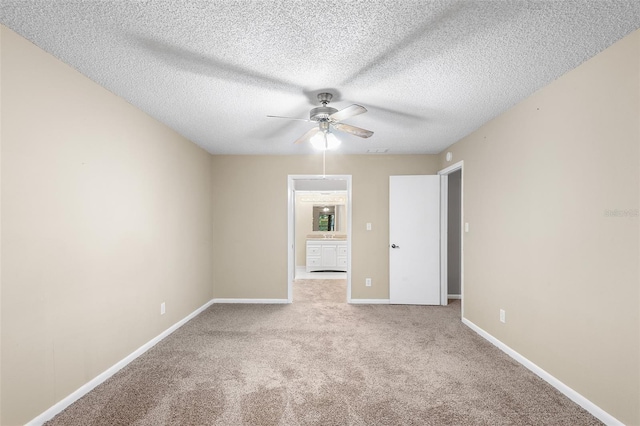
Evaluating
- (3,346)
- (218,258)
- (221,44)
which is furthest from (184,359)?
(221,44)

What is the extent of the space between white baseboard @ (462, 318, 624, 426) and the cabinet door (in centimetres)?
475

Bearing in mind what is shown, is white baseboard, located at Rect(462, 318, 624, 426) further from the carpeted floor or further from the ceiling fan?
the ceiling fan

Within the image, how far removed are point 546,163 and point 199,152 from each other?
158 inches

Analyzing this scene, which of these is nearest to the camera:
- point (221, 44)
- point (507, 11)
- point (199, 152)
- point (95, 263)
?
point (507, 11)

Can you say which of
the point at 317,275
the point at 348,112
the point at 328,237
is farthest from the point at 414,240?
the point at 328,237

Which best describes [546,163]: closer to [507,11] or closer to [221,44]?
[507,11]

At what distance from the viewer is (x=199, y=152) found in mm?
4484

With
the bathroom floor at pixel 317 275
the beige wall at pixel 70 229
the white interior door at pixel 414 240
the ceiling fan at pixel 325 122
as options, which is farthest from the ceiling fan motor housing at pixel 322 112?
the bathroom floor at pixel 317 275

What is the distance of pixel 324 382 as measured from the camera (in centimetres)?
247

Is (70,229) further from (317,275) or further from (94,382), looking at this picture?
(317,275)

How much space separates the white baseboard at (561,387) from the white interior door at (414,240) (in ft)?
4.82

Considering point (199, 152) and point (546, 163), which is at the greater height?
point (199, 152)

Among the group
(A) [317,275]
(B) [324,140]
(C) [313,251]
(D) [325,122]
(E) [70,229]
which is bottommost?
(A) [317,275]

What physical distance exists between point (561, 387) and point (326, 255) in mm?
5879
